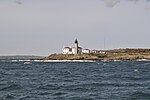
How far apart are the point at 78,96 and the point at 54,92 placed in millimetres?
4167

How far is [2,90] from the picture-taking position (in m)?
45.3

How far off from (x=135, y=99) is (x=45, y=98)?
807 cm

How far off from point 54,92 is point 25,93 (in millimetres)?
2958

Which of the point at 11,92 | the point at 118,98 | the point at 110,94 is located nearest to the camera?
the point at 118,98

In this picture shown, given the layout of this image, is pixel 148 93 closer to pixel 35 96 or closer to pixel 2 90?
pixel 35 96

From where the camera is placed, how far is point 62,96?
39.5m

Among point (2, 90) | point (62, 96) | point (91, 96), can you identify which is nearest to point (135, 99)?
point (91, 96)

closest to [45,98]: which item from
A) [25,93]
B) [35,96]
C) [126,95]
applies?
[35,96]

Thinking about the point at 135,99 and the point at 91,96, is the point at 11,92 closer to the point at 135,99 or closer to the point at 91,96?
the point at 91,96

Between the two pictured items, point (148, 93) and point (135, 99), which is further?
point (148, 93)

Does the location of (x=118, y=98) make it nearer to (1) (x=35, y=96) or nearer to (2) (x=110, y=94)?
(2) (x=110, y=94)

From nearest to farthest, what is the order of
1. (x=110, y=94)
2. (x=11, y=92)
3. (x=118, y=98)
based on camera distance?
(x=118, y=98), (x=110, y=94), (x=11, y=92)

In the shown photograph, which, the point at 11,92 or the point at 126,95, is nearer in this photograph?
the point at 126,95

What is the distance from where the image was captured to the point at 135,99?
122 feet
